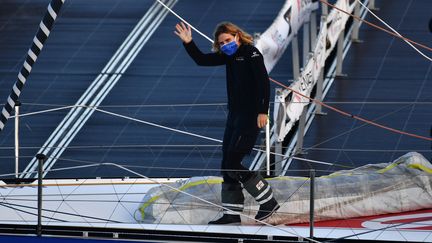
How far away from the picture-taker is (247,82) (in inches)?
406

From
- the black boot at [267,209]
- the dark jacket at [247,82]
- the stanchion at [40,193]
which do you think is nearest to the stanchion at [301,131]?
the black boot at [267,209]

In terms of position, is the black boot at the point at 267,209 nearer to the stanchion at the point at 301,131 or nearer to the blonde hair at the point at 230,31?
the blonde hair at the point at 230,31

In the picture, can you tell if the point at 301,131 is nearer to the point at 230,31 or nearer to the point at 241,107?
the point at 241,107

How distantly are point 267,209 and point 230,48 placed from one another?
1191 millimetres

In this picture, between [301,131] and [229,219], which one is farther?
[301,131]

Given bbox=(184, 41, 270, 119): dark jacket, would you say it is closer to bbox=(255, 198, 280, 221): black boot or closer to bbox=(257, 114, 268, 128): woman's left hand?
bbox=(257, 114, 268, 128): woman's left hand

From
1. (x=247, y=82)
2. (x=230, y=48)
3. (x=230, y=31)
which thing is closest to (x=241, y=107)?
(x=247, y=82)

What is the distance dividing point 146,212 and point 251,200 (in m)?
0.78

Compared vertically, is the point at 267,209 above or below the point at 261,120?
below

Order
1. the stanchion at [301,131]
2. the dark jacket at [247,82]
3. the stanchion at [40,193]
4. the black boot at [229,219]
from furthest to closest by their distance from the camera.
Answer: the stanchion at [301,131] → the black boot at [229,219] → the dark jacket at [247,82] → the stanchion at [40,193]

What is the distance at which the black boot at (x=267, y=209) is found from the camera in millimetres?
10492

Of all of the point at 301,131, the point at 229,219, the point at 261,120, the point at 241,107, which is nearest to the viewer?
the point at 261,120

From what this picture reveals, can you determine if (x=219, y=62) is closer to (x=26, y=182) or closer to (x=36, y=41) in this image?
(x=36, y=41)

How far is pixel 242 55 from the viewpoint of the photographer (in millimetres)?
10305
